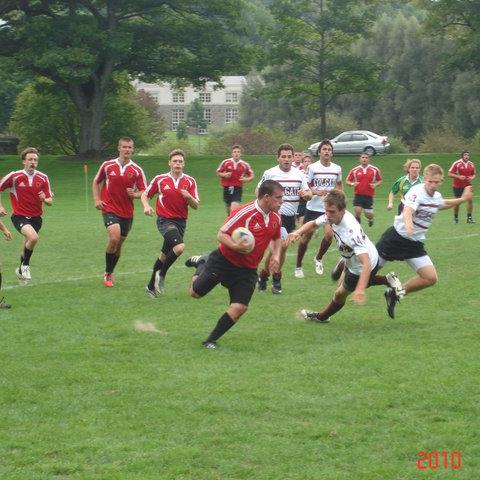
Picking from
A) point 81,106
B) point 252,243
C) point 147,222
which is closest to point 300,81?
point 81,106

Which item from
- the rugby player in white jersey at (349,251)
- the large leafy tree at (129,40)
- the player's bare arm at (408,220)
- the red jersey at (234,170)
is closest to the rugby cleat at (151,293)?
the rugby player in white jersey at (349,251)

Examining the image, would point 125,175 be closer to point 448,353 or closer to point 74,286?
point 74,286

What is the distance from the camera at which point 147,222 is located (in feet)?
88.9

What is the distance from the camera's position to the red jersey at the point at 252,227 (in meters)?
9.58

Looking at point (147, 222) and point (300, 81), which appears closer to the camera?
point (147, 222)

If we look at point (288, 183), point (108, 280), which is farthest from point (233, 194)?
point (108, 280)

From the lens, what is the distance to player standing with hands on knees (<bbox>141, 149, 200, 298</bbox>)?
13.2 m

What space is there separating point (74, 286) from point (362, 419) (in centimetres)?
782

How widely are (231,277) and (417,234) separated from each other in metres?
2.70

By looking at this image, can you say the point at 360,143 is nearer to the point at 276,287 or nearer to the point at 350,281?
the point at 276,287

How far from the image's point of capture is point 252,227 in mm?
9602

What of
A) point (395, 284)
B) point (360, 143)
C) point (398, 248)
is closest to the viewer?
point (395, 284)

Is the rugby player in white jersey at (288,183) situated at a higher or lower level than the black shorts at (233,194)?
higher
